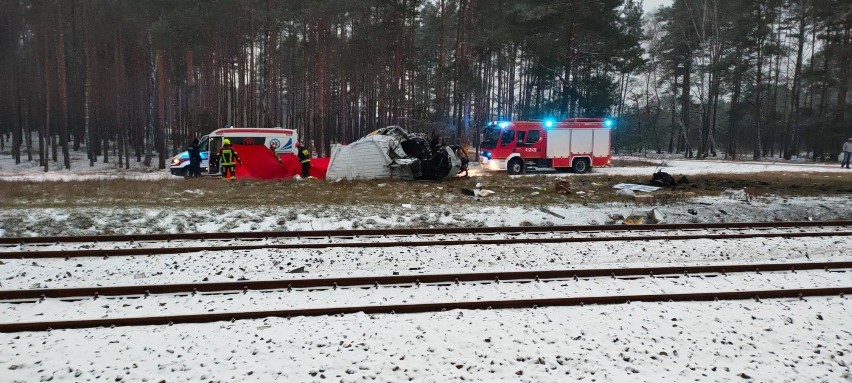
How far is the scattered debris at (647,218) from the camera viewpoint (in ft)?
36.6

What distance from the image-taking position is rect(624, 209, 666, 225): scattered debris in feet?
36.6

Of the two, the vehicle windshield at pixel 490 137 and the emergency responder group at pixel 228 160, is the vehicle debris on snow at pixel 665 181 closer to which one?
the vehicle windshield at pixel 490 137

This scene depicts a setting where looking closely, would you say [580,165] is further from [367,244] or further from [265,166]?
[367,244]

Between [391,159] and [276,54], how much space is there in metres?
21.6

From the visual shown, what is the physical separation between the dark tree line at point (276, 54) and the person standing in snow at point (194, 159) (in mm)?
9208

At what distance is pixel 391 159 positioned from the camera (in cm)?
1719

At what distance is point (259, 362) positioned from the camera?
4262 millimetres

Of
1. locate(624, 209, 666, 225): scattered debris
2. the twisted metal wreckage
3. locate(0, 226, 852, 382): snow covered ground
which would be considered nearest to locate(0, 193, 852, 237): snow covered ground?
locate(624, 209, 666, 225): scattered debris

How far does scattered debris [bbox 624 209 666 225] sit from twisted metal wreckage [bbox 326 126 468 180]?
771 cm

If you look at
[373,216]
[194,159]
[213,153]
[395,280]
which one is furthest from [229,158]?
[395,280]

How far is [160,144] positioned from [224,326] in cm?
2804

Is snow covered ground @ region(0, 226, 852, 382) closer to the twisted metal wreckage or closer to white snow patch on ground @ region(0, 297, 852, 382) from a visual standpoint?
white snow patch on ground @ region(0, 297, 852, 382)

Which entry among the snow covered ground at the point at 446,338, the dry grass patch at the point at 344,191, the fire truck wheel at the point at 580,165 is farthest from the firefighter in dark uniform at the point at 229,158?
the fire truck wheel at the point at 580,165

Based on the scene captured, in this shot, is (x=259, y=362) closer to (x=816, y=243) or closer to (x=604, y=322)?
(x=604, y=322)
